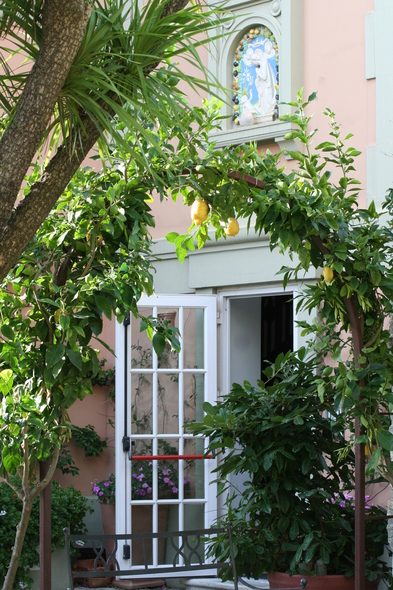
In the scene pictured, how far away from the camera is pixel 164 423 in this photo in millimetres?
5906

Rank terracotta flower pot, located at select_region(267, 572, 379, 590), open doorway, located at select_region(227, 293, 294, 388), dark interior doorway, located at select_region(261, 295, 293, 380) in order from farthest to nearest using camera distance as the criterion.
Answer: dark interior doorway, located at select_region(261, 295, 293, 380) → open doorway, located at select_region(227, 293, 294, 388) → terracotta flower pot, located at select_region(267, 572, 379, 590)

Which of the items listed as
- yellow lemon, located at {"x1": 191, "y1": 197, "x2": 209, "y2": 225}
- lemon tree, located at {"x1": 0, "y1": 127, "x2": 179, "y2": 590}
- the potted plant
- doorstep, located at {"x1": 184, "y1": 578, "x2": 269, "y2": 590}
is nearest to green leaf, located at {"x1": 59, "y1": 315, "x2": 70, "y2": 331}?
lemon tree, located at {"x1": 0, "y1": 127, "x2": 179, "y2": 590}

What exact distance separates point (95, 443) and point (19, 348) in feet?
11.5

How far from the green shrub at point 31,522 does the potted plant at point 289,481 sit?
167 centimetres

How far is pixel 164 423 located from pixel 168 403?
0.46 ft

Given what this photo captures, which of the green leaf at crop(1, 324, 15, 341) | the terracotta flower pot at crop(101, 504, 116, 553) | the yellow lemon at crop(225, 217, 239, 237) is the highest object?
the yellow lemon at crop(225, 217, 239, 237)

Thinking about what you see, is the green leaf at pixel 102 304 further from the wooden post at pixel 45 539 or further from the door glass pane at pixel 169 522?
the door glass pane at pixel 169 522

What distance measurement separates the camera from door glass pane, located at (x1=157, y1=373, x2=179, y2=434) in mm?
5906

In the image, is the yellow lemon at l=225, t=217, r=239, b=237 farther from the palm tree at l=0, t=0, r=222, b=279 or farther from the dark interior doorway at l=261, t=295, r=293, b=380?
the dark interior doorway at l=261, t=295, r=293, b=380

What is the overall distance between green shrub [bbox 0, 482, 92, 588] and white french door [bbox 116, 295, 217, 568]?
0.32 meters

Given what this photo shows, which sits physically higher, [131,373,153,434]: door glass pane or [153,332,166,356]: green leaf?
[153,332,166,356]: green leaf

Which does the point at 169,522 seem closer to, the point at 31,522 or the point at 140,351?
the point at 31,522

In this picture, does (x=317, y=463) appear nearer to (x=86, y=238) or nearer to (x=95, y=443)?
(x=86, y=238)

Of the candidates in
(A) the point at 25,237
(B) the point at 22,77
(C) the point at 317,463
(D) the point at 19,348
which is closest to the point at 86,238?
(D) the point at 19,348
